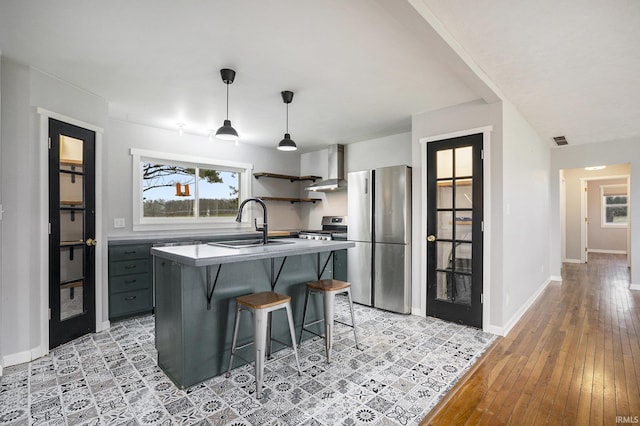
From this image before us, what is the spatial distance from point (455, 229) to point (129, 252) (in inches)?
150

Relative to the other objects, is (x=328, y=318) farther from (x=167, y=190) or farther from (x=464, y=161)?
(x=167, y=190)

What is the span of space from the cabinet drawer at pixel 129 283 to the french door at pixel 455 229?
3.42 metres

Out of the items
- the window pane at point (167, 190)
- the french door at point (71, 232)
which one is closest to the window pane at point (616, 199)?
the window pane at point (167, 190)

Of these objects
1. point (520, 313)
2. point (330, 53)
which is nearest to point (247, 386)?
point (330, 53)

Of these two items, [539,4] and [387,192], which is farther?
[387,192]

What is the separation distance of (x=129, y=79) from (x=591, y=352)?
4.89 meters

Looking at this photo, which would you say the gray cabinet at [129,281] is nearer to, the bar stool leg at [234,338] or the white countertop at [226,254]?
the white countertop at [226,254]

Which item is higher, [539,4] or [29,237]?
[539,4]

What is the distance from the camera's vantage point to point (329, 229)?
19.1ft

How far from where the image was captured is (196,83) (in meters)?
3.00

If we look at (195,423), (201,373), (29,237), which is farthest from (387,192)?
(29,237)

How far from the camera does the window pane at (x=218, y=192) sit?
16.7ft

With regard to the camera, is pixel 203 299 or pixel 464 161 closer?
pixel 203 299

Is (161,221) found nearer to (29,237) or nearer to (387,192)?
(29,237)
